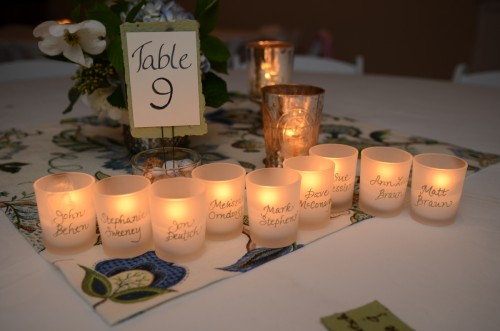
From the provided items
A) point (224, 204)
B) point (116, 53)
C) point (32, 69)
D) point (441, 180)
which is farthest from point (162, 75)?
point (32, 69)

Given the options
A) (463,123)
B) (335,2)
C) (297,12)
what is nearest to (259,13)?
(297,12)

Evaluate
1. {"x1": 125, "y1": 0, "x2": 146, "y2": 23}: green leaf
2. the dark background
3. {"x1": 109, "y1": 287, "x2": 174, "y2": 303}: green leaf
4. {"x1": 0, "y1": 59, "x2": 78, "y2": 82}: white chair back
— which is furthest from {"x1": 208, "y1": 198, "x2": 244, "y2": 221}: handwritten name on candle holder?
the dark background

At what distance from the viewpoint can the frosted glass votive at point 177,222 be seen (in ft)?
1.87

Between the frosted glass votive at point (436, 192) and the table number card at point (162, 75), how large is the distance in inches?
13.8

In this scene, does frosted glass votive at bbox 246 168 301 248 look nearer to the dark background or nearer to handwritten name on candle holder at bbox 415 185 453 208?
handwritten name on candle holder at bbox 415 185 453 208

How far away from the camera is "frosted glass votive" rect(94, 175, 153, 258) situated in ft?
1.92

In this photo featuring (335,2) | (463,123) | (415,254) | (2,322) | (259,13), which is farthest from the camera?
(259,13)

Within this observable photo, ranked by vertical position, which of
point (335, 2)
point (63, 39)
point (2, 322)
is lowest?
point (2, 322)

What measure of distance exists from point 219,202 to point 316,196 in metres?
0.14

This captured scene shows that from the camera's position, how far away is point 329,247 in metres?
0.63

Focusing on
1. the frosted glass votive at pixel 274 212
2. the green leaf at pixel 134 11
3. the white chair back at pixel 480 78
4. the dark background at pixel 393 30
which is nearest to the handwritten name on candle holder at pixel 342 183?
the frosted glass votive at pixel 274 212

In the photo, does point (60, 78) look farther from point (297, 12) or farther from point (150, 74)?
point (297, 12)

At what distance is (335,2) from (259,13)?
719 mm

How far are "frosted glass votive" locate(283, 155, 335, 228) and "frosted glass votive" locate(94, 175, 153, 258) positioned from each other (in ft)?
0.70
